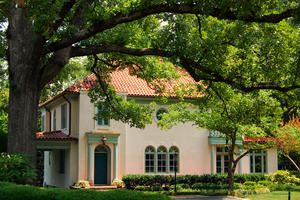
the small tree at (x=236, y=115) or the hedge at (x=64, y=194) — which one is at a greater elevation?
the small tree at (x=236, y=115)

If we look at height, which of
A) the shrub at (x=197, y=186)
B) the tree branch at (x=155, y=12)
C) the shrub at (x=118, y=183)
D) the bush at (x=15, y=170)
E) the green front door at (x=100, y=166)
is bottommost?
the shrub at (x=197, y=186)

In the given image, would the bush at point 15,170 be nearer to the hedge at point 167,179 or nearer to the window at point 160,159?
the hedge at point 167,179

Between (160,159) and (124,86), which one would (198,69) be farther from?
(160,159)

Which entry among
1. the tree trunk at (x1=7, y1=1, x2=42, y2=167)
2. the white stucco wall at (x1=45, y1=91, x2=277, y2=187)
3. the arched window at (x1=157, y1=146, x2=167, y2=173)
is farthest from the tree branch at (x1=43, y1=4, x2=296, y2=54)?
the arched window at (x1=157, y1=146, x2=167, y2=173)

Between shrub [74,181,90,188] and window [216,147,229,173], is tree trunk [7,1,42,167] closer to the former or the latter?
shrub [74,181,90,188]

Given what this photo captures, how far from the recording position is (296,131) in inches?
1083

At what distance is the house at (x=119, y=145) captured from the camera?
25.9 metres

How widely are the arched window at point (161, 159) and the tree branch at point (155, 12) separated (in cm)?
1665

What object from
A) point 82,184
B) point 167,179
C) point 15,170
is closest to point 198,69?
point 15,170

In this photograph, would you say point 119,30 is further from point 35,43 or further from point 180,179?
point 180,179

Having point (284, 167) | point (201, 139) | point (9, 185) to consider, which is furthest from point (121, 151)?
point (284, 167)

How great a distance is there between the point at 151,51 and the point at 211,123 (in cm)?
1030

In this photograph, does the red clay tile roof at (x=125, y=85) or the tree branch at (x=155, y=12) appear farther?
the red clay tile roof at (x=125, y=85)

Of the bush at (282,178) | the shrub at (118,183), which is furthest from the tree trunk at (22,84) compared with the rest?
the bush at (282,178)
